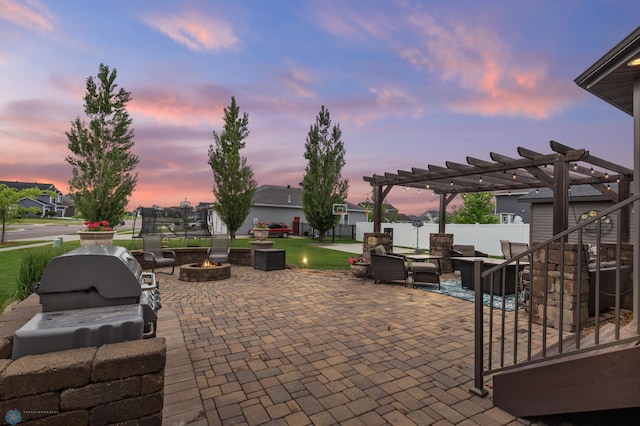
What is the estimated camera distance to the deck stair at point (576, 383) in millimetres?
1795

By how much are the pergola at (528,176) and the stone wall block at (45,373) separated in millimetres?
6853

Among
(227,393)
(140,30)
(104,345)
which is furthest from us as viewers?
(140,30)

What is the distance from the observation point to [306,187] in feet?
70.9

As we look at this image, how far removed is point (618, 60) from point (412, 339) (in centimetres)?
397

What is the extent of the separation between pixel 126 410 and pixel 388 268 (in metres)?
6.51

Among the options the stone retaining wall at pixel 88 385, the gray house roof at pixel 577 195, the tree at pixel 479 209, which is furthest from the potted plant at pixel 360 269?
the tree at pixel 479 209

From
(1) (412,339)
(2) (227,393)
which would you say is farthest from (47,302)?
(1) (412,339)

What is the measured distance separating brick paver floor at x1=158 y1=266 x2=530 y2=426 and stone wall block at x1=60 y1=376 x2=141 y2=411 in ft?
2.61

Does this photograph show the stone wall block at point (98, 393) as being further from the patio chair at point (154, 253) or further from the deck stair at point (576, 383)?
the patio chair at point (154, 253)

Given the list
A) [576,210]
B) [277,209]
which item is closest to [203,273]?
[576,210]

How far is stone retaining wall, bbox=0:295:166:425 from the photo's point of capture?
4.88 feet

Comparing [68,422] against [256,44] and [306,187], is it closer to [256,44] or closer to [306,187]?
[256,44]

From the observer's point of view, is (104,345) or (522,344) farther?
(522,344)

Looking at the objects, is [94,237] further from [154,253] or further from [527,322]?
[527,322]
